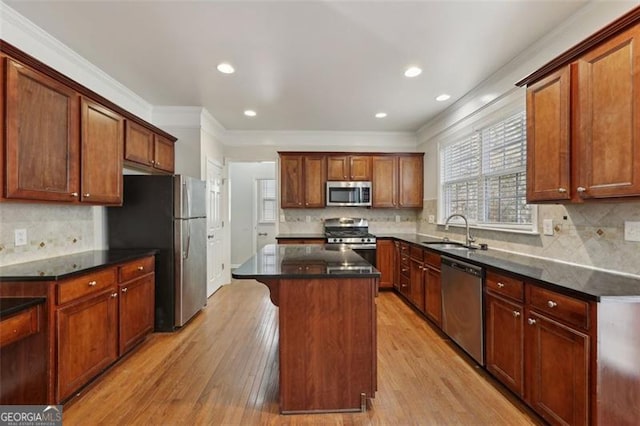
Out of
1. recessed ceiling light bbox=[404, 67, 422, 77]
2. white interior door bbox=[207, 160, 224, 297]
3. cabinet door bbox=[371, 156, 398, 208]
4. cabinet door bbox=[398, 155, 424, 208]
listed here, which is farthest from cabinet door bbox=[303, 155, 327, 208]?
recessed ceiling light bbox=[404, 67, 422, 77]

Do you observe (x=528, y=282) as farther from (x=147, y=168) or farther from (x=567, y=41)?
(x=147, y=168)

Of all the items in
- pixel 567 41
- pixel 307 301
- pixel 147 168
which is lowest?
pixel 307 301

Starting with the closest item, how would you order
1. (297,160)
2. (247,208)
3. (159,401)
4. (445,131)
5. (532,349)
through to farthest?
(532,349) → (159,401) → (445,131) → (297,160) → (247,208)

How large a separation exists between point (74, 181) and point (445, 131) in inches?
175

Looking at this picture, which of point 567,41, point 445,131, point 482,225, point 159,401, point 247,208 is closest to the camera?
point 159,401

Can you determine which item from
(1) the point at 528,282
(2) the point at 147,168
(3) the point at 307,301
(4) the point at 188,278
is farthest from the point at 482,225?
(2) the point at 147,168

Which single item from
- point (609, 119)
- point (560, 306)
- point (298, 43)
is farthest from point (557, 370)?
point (298, 43)

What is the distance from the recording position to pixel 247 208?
6.99 m

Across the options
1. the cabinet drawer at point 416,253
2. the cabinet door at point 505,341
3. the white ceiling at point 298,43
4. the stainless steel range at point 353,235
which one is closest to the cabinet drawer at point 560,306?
the cabinet door at point 505,341

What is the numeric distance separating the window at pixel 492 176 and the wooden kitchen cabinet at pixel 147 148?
391 centimetres

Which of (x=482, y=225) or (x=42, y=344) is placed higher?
(x=482, y=225)

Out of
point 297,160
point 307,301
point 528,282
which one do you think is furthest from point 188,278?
point 528,282

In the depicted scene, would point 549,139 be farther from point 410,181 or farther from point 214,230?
point 214,230

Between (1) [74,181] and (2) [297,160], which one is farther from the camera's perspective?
(2) [297,160]
